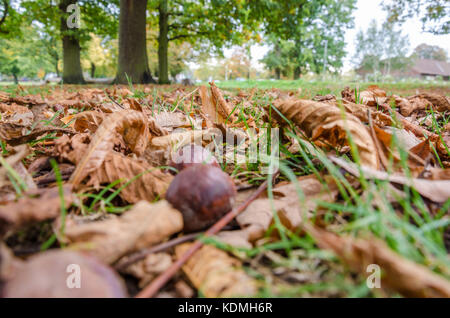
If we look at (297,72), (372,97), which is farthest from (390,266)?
(297,72)

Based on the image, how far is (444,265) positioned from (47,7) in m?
18.9

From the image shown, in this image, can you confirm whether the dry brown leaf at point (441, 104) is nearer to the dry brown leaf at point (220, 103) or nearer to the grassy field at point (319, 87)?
the grassy field at point (319, 87)

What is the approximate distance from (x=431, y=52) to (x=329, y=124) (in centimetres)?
10915

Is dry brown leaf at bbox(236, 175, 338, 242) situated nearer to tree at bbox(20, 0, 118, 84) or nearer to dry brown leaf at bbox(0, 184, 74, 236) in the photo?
dry brown leaf at bbox(0, 184, 74, 236)

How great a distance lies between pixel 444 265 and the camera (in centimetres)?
52

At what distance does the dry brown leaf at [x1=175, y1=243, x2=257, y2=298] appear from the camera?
2.07 feet

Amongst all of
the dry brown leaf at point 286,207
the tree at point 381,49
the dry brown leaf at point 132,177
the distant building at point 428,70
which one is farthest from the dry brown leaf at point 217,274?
the distant building at point 428,70

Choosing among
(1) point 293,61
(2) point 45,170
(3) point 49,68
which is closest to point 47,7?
(2) point 45,170

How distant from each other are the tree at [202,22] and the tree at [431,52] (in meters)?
90.8

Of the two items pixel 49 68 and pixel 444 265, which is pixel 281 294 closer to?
pixel 444 265

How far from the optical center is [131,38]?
430 inches

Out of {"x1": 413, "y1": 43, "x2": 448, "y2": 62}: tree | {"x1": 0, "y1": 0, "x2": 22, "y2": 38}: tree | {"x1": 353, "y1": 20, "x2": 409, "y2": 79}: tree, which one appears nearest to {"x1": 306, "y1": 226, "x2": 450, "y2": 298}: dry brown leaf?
{"x1": 0, "y1": 0, "x2": 22, "y2": 38}: tree

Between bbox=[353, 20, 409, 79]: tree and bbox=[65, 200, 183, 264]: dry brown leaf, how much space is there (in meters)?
79.5
